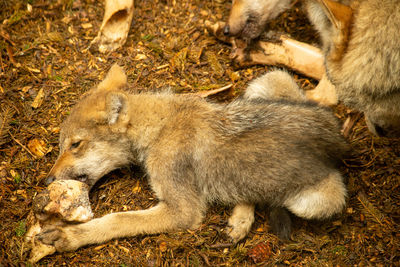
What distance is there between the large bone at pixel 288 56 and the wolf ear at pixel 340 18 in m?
1.21

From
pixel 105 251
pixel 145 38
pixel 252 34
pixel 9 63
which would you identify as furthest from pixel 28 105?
pixel 252 34

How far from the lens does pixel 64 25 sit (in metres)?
5.71

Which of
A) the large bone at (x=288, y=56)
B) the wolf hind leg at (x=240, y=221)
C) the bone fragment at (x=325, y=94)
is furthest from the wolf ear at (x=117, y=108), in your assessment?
the bone fragment at (x=325, y=94)

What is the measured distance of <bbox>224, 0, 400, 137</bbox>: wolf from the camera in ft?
12.3

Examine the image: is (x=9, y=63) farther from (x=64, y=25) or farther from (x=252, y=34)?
(x=252, y=34)

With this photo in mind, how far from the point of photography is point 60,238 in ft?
12.8

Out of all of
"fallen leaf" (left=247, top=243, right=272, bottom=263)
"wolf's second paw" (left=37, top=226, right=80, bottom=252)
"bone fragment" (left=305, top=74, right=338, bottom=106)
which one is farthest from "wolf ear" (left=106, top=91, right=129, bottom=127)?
"bone fragment" (left=305, top=74, right=338, bottom=106)

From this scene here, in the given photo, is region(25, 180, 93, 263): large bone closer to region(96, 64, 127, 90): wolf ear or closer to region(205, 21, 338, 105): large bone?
region(96, 64, 127, 90): wolf ear

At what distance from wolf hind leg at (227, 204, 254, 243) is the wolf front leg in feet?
1.20

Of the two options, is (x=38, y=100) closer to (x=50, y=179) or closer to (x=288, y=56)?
(x=50, y=179)

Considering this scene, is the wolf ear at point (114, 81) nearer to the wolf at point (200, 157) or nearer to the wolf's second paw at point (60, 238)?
the wolf at point (200, 157)

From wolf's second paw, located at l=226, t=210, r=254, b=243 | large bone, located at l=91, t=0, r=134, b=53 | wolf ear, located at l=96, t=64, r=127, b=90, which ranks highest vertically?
large bone, located at l=91, t=0, r=134, b=53

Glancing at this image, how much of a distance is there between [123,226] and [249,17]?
3253mm

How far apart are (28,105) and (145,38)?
1.79m
